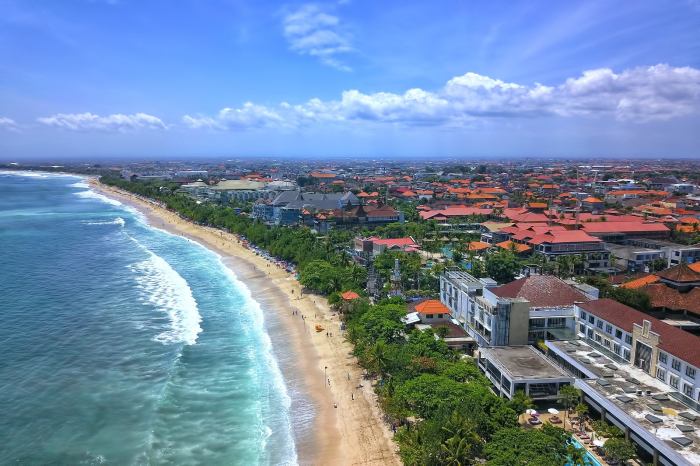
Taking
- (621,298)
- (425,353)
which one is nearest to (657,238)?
(621,298)

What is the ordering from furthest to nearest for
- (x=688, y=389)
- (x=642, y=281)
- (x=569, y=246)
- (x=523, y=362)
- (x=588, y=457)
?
(x=569, y=246) < (x=642, y=281) < (x=523, y=362) < (x=688, y=389) < (x=588, y=457)

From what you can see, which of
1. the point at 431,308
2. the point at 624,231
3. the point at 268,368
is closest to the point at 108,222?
the point at 268,368

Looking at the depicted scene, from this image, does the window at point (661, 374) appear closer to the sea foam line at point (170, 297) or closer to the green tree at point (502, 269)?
the green tree at point (502, 269)

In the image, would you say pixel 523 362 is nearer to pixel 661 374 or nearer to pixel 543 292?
pixel 661 374

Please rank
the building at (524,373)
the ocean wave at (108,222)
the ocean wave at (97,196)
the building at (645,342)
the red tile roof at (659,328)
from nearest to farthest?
the building at (645,342) → the red tile roof at (659,328) → the building at (524,373) → the ocean wave at (108,222) → the ocean wave at (97,196)

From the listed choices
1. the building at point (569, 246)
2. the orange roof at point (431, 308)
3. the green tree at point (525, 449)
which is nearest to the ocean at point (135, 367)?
the green tree at point (525, 449)

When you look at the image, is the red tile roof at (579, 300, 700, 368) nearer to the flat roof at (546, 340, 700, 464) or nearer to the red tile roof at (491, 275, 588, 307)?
the flat roof at (546, 340, 700, 464)

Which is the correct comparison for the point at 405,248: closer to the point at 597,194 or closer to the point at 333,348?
the point at 333,348
